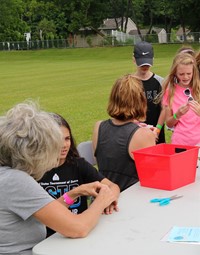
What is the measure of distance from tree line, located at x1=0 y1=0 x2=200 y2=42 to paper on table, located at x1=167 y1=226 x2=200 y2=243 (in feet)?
180

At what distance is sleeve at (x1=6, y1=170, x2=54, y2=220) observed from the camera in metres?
2.32

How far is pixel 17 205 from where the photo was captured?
2.34 m

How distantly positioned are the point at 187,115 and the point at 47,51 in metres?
46.8

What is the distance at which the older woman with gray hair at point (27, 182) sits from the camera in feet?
7.58

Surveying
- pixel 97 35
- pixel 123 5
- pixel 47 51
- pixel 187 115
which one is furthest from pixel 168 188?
pixel 123 5

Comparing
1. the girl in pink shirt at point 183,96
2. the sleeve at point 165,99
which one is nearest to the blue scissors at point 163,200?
the girl in pink shirt at point 183,96

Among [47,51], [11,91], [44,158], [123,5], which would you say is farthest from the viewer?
[123,5]

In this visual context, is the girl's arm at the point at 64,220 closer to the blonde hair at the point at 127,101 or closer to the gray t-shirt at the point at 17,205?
the gray t-shirt at the point at 17,205

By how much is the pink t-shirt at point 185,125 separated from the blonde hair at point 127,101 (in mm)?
1218

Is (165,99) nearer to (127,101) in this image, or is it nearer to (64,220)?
(127,101)

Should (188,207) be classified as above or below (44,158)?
below

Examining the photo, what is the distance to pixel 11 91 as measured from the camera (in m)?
19.4

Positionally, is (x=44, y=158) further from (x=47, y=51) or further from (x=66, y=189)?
(x=47, y=51)

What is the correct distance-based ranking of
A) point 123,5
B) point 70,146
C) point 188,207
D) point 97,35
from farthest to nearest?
point 123,5 → point 97,35 → point 70,146 → point 188,207
